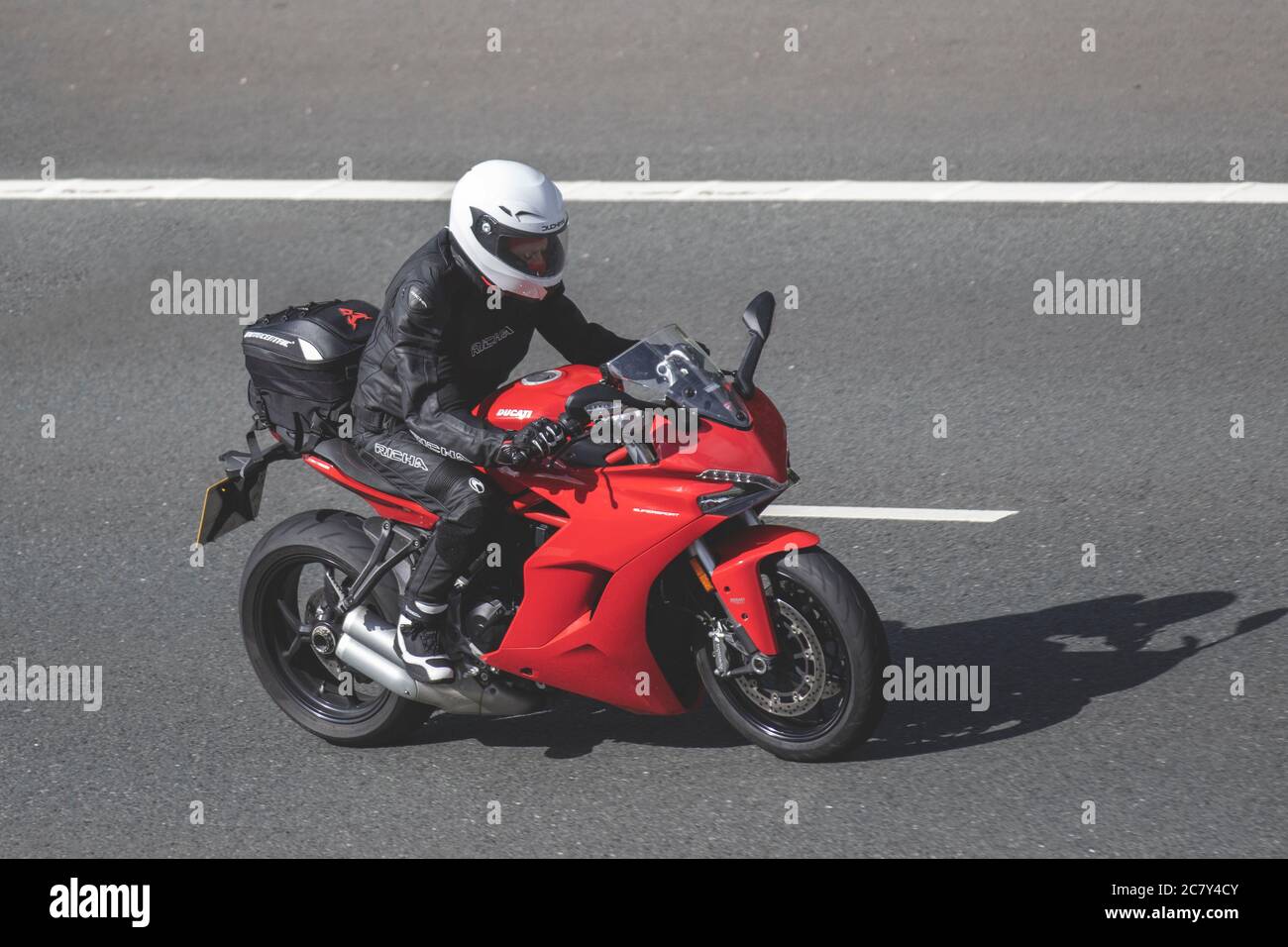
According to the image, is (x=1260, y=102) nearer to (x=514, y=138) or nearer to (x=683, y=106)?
(x=683, y=106)

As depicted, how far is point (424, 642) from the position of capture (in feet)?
19.9

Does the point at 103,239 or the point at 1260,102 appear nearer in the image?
the point at 103,239

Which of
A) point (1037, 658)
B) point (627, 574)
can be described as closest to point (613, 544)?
point (627, 574)

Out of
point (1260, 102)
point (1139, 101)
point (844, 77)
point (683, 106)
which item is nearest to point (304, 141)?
point (683, 106)

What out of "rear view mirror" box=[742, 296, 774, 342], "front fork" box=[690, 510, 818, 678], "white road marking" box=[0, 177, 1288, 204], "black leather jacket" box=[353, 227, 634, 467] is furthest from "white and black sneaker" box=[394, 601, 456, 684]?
"white road marking" box=[0, 177, 1288, 204]

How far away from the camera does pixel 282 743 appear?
6371 mm

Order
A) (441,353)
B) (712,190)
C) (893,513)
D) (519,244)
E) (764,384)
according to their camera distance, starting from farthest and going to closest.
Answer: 1. (712,190)
2. (764,384)
3. (893,513)
4. (441,353)
5. (519,244)

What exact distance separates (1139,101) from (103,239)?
23.3 feet

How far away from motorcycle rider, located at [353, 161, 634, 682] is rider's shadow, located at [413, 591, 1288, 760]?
1.96 feet

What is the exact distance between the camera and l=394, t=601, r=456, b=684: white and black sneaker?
6.01m

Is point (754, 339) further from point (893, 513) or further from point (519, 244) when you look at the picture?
point (893, 513)

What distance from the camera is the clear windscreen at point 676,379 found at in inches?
221

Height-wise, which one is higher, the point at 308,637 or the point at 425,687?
the point at 308,637

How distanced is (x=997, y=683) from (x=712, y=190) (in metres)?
5.42
